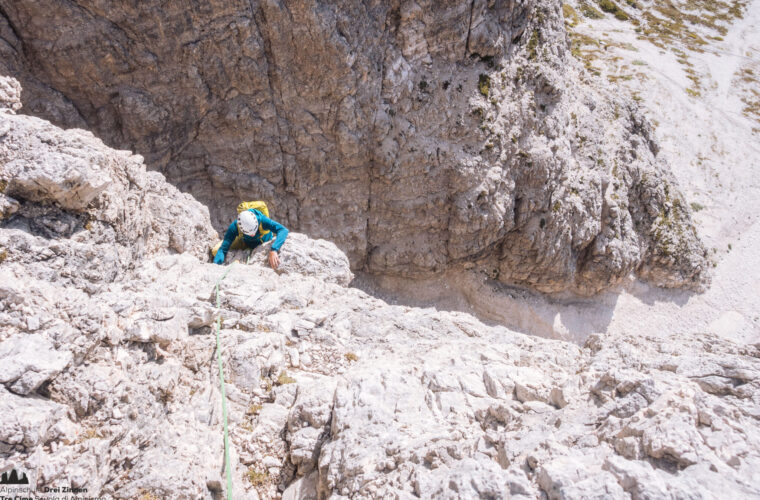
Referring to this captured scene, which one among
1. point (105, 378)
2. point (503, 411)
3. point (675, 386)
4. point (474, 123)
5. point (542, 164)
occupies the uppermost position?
point (474, 123)

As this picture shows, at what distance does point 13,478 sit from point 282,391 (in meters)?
3.80

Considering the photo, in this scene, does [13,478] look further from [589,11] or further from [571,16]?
[589,11]

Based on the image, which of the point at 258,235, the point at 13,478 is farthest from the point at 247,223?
the point at 13,478

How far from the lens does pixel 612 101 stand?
2716 centimetres

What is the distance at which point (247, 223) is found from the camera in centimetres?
1174

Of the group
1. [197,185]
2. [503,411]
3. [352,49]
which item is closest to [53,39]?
[197,185]

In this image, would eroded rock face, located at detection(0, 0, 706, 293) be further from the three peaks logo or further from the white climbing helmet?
the three peaks logo

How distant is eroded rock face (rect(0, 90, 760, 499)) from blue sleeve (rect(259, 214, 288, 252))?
6.28 feet

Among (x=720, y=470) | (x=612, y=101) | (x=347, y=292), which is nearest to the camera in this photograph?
(x=720, y=470)

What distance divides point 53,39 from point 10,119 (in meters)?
11.5

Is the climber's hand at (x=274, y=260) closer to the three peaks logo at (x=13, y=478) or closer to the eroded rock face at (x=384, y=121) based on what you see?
the three peaks logo at (x=13, y=478)

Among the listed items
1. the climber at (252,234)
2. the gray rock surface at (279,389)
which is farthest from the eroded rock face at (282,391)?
the climber at (252,234)

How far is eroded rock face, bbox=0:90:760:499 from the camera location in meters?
4.86

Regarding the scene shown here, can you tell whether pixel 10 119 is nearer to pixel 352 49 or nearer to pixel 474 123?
pixel 352 49
